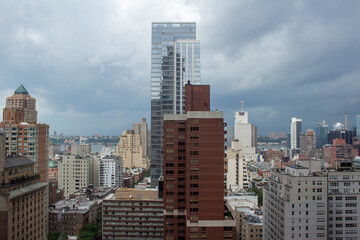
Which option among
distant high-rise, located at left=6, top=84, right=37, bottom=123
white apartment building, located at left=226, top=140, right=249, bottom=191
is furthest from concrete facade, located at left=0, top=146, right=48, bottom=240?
distant high-rise, located at left=6, top=84, right=37, bottom=123

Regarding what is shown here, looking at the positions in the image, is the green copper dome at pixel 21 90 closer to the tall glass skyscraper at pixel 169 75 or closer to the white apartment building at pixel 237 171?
the tall glass skyscraper at pixel 169 75

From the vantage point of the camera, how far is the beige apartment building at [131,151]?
192 metres

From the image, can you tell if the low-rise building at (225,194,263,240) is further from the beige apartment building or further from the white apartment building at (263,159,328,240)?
the beige apartment building

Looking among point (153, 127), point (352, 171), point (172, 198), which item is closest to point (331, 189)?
point (352, 171)

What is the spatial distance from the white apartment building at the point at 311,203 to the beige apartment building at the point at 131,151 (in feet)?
494

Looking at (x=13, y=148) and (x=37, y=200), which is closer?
(x=37, y=200)

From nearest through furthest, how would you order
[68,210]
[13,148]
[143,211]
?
[143,211], [13,148], [68,210]

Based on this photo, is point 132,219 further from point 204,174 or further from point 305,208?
point 305,208

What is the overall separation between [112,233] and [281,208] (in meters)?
34.8

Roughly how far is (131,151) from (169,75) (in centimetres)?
12314

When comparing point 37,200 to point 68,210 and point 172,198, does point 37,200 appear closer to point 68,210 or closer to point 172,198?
point 172,198

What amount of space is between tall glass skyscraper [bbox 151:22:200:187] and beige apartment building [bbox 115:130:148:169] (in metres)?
116

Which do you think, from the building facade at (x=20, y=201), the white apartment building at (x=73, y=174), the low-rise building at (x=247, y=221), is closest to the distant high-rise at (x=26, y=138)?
the building facade at (x=20, y=201)

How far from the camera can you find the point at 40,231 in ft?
156
